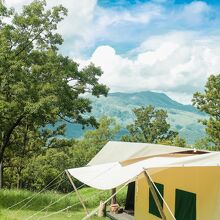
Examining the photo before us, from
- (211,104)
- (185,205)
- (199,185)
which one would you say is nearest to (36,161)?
(211,104)

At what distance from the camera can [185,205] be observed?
965 cm

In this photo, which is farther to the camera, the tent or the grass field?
the grass field

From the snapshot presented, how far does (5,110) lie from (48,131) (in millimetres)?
13889

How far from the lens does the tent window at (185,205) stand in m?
9.19

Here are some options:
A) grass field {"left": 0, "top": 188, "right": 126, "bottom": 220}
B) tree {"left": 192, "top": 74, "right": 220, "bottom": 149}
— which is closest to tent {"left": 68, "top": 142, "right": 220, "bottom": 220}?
grass field {"left": 0, "top": 188, "right": 126, "bottom": 220}

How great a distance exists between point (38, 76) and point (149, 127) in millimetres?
44617

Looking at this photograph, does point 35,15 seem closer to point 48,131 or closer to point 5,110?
point 5,110

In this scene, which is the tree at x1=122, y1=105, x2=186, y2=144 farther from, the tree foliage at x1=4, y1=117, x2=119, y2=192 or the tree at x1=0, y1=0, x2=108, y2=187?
the tree at x1=0, y1=0, x2=108, y2=187

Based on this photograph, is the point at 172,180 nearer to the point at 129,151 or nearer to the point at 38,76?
the point at 129,151

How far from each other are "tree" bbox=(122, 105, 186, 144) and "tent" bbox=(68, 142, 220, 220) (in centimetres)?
4873

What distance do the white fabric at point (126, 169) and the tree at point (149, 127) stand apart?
165ft

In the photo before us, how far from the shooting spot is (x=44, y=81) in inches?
750

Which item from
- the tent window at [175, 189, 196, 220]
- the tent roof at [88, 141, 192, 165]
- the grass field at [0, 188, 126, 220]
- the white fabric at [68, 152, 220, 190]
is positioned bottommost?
the grass field at [0, 188, 126, 220]

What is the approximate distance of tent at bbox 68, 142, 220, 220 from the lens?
298 inches
